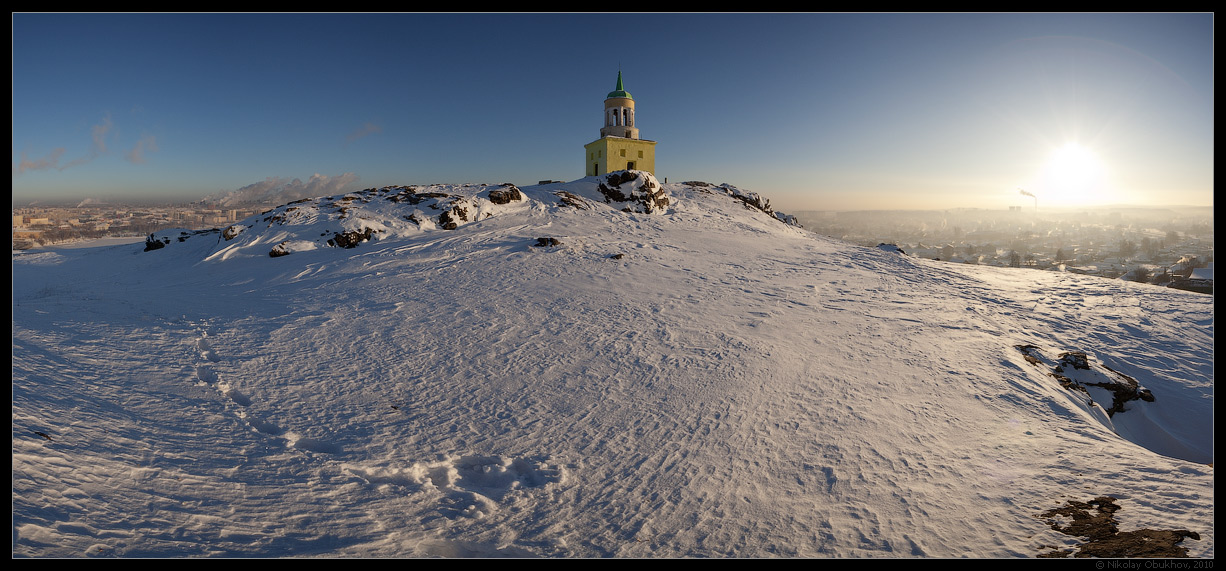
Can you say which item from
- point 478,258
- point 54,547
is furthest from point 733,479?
point 478,258

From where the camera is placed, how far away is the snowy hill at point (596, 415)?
201 inches

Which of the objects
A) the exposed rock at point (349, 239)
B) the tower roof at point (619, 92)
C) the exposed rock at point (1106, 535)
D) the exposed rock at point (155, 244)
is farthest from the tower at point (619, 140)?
the exposed rock at point (1106, 535)

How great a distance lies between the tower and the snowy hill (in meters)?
26.3

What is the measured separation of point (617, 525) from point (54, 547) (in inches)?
202

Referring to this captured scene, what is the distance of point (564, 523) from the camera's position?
17.5 ft

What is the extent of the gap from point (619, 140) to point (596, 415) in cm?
3654

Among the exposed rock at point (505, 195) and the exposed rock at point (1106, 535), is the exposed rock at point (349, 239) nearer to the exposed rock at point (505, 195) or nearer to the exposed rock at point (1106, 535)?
the exposed rock at point (505, 195)

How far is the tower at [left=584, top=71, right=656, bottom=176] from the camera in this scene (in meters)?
40.8

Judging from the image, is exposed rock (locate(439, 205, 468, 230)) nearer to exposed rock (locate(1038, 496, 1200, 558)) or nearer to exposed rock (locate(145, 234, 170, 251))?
exposed rock (locate(145, 234, 170, 251))

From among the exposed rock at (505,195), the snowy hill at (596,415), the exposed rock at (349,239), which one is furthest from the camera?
the exposed rock at (505,195)

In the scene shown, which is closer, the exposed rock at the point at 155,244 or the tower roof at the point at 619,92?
the exposed rock at the point at 155,244

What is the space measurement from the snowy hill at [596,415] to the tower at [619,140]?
26277mm

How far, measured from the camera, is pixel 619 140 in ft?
134

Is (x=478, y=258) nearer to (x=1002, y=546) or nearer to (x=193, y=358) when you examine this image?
(x=193, y=358)
